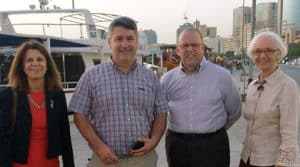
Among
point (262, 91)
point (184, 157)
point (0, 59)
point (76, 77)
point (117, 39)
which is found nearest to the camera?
point (117, 39)

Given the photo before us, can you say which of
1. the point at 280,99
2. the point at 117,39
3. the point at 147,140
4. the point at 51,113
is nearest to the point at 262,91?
the point at 280,99

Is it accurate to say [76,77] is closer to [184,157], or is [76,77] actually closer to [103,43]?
[103,43]

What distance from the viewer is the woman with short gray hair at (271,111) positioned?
3334 mm

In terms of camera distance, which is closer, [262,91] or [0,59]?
[262,91]

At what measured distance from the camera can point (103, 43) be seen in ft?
54.4

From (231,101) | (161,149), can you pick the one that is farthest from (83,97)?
(161,149)

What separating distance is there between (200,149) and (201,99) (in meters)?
0.43

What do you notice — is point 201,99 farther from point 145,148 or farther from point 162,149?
point 162,149

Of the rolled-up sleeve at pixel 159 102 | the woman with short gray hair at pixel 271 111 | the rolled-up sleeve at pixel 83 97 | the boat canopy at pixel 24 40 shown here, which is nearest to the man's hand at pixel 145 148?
the rolled-up sleeve at pixel 159 102

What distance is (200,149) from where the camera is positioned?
3795 millimetres

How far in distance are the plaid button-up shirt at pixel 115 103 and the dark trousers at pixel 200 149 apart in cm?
57

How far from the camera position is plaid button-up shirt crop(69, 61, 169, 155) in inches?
130

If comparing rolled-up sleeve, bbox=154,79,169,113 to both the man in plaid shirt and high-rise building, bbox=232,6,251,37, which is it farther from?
high-rise building, bbox=232,6,251,37

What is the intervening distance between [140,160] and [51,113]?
0.79 m
